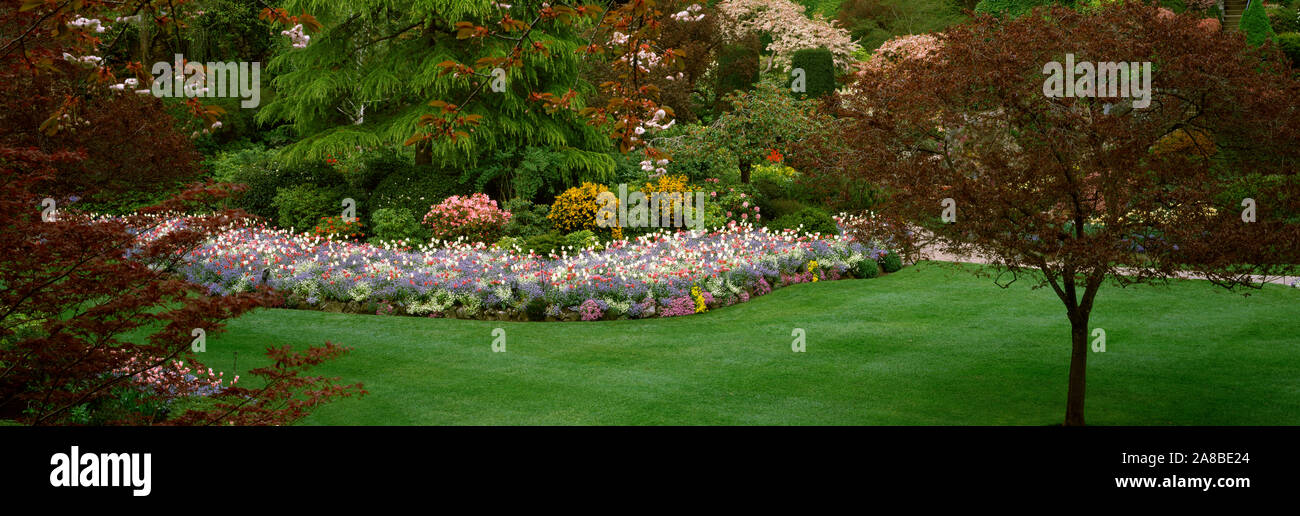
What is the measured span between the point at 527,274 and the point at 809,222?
5289 mm

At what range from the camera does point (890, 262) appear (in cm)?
1420

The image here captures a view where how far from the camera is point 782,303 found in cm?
1202

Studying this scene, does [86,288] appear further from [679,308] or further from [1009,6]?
[1009,6]

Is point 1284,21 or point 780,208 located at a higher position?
point 1284,21

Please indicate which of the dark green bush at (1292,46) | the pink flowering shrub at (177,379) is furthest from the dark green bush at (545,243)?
the dark green bush at (1292,46)

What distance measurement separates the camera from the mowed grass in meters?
7.55

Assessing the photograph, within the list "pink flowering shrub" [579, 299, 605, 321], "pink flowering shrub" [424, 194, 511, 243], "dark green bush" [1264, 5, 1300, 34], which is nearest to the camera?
"pink flowering shrub" [579, 299, 605, 321]

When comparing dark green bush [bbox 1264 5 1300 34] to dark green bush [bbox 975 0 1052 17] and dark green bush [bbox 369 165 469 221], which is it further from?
dark green bush [bbox 369 165 469 221]

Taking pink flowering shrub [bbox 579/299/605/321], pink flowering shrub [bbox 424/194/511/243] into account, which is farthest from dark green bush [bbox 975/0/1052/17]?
pink flowering shrub [bbox 579/299/605/321]

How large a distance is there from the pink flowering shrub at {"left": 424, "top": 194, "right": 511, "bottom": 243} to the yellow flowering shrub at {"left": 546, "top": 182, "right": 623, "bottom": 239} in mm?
815

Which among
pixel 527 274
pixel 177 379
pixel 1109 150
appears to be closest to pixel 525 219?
pixel 527 274

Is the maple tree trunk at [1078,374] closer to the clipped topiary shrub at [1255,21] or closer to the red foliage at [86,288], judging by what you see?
the red foliage at [86,288]
